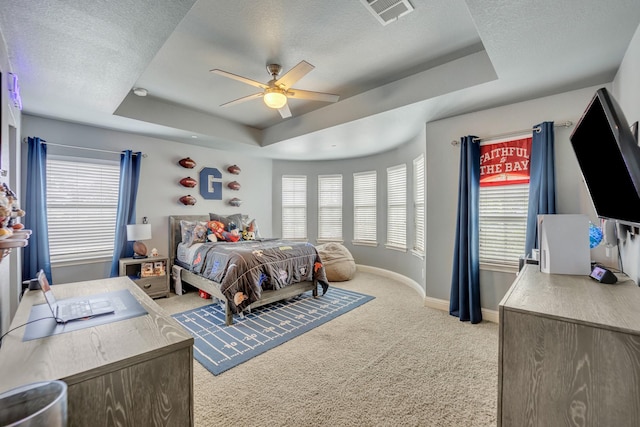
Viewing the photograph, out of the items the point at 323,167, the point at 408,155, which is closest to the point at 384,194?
the point at 408,155

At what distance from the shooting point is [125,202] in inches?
160

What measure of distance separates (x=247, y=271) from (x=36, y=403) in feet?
8.26

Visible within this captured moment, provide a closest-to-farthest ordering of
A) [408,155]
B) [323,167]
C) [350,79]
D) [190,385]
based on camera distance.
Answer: [190,385] < [350,79] < [408,155] < [323,167]

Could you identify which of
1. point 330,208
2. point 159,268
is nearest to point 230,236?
point 159,268

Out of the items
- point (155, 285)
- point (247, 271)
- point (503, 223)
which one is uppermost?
point (503, 223)

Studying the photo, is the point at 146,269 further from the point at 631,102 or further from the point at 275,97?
the point at 631,102

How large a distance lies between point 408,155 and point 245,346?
3.87 m

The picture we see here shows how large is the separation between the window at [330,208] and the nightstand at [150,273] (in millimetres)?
3181

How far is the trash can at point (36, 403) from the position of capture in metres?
0.69

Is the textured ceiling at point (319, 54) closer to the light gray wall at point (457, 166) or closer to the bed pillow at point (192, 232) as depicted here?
the light gray wall at point (457, 166)

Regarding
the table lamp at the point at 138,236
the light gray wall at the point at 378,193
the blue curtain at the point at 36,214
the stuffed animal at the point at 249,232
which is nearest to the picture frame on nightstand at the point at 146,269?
the table lamp at the point at 138,236

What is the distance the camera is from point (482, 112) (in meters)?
3.23

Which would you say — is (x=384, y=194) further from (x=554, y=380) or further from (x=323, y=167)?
(x=554, y=380)

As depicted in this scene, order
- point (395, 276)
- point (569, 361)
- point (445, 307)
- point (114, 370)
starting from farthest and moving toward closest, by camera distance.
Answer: point (395, 276) < point (445, 307) < point (569, 361) < point (114, 370)
